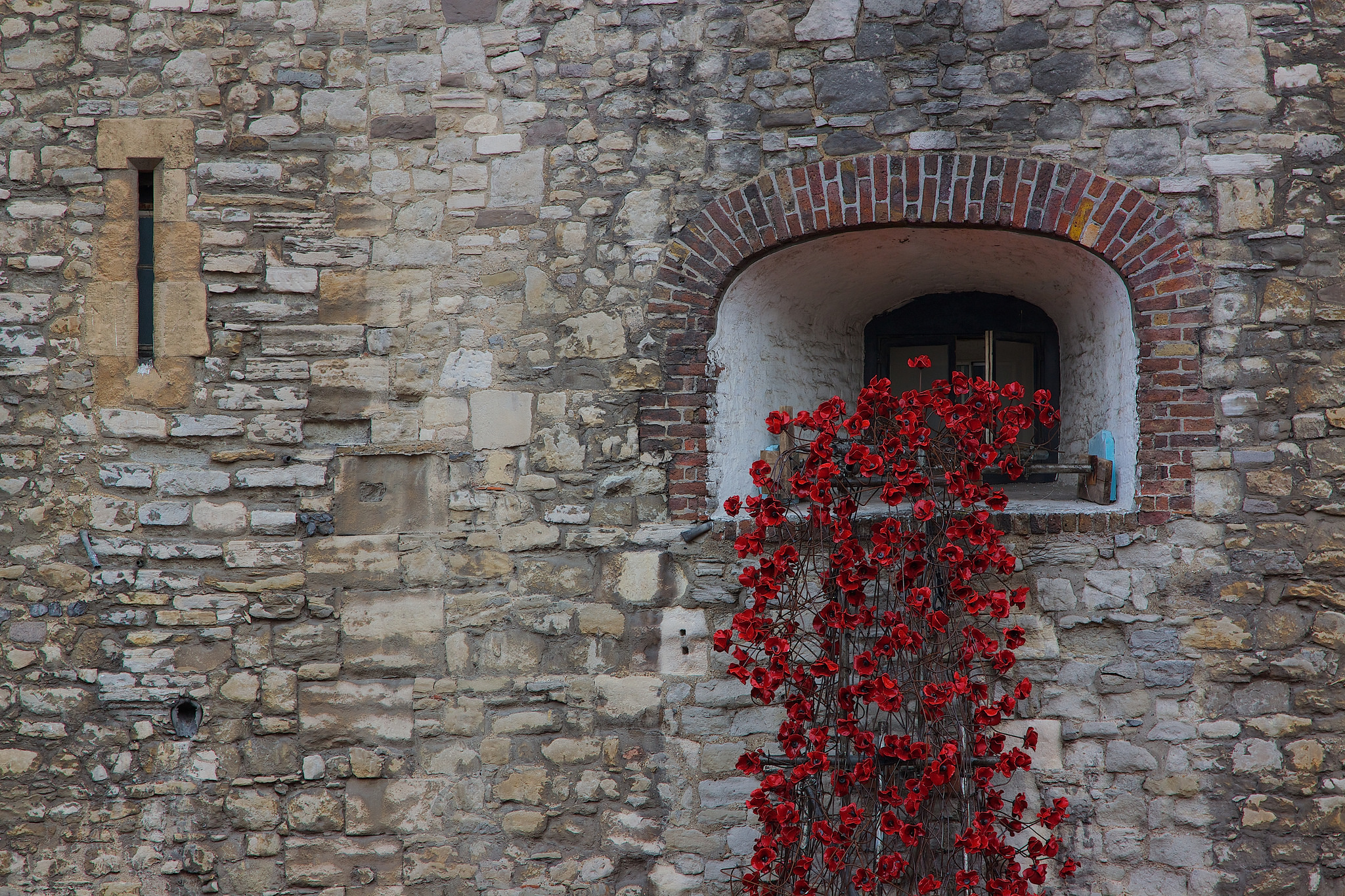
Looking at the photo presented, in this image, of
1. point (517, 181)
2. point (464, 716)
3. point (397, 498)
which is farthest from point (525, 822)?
point (517, 181)

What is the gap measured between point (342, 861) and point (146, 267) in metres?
2.63

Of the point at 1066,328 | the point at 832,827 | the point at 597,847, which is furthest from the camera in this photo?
the point at 1066,328

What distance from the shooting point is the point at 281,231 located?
396 centimetres

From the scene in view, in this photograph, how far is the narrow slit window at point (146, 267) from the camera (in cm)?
399

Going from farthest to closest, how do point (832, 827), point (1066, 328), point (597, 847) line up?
point (1066, 328) < point (597, 847) < point (832, 827)

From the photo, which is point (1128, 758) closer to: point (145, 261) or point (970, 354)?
point (970, 354)

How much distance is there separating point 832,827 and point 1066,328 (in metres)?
2.61

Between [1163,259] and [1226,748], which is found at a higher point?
[1163,259]

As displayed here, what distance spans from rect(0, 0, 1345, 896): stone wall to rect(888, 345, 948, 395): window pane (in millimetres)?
1246

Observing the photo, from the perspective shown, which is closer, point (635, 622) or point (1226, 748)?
point (1226, 748)

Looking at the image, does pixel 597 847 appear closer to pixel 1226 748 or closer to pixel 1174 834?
pixel 1174 834

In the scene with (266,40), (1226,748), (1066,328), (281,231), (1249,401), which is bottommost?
(1226,748)

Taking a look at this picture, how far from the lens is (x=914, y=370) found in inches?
195

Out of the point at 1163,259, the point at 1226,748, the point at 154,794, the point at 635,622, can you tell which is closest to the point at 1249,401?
the point at 1163,259
